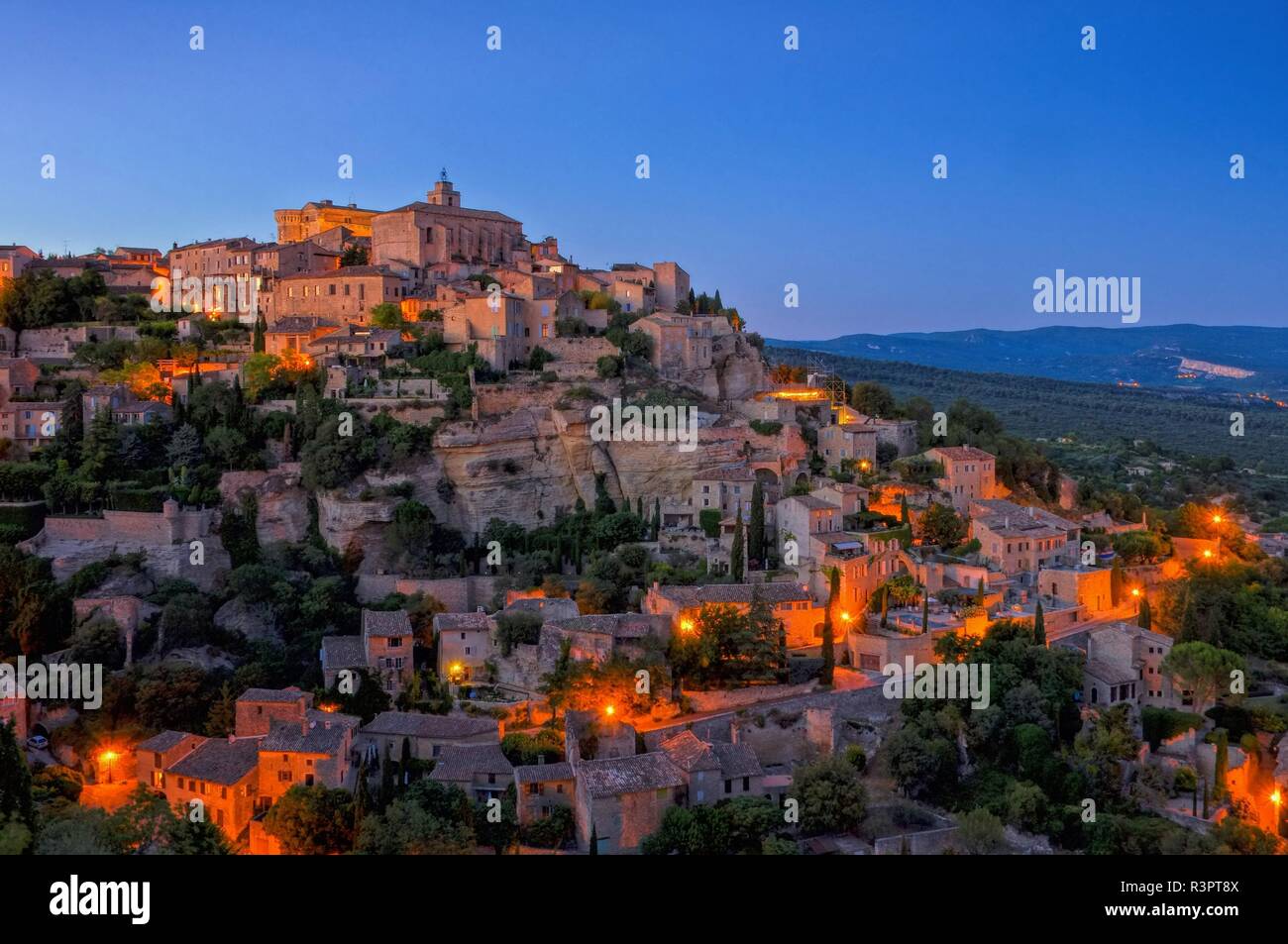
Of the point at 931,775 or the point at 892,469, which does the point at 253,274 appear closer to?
the point at 892,469

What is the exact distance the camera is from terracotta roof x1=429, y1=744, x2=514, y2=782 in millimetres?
17797

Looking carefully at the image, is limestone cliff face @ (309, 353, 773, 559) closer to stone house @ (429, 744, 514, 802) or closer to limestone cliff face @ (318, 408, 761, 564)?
limestone cliff face @ (318, 408, 761, 564)

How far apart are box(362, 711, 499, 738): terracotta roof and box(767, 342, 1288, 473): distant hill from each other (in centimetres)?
3135

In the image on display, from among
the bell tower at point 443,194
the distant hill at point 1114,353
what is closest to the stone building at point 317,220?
the bell tower at point 443,194

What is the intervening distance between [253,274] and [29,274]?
265 inches

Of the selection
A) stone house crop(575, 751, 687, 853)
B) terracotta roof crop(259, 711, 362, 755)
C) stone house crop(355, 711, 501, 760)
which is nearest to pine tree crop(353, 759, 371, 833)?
terracotta roof crop(259, 711, 362, 755)

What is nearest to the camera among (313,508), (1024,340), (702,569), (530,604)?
(530,604)

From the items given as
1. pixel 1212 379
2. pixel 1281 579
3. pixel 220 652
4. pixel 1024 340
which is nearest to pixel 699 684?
pixel 220 652

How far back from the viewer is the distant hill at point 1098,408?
2078 inches

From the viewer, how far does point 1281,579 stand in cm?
2767

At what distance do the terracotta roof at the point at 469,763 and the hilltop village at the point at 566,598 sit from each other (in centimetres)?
12

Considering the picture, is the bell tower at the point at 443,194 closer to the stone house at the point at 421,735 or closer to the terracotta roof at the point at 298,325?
the terracotta roof at the point at 298,325

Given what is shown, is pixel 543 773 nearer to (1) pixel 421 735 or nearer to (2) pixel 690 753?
(2) pixel 690 753

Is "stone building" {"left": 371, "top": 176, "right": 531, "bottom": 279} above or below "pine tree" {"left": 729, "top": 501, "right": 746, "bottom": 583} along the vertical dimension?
above
